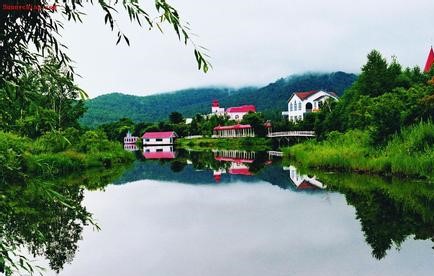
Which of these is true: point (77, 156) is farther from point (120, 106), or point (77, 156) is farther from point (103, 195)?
point (120, 106)

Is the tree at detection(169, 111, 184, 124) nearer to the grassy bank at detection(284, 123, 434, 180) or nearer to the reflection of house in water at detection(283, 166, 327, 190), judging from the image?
the grassy bank at detection(284, 123, 434, 180)

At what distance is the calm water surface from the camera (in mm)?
8625

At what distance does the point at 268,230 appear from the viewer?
1145cm

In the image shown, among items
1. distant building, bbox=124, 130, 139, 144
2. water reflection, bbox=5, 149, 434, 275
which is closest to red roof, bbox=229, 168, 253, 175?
water reflection, bbox=5, 149, 434, 275

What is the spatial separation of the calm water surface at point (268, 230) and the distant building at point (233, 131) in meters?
41.7

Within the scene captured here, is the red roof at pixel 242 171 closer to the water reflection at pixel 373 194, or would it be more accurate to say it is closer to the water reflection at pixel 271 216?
the water reflection at pixel 373 194

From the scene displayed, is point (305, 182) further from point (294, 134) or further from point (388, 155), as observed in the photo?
point (294, 134)

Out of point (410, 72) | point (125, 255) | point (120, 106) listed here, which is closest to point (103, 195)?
point (125, 255)

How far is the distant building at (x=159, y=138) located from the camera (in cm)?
7894

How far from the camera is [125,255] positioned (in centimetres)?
980

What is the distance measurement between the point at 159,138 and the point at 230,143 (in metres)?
20.5

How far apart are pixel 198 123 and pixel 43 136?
2034 inches

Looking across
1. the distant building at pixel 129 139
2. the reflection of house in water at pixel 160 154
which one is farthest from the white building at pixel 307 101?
the distant building at pixel 129 139

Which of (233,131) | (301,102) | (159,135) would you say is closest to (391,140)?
(301,102)
